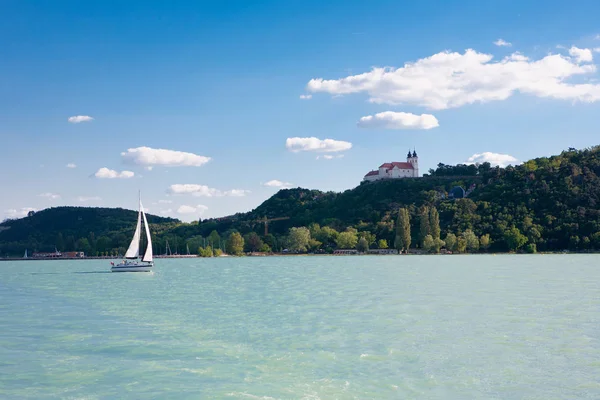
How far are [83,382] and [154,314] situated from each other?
54.8 ft

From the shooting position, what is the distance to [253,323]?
31234mm

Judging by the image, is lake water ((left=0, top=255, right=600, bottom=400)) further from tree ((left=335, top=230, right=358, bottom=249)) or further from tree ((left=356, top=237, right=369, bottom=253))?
tree ((left=335, top=230, right=358, bottom=249))

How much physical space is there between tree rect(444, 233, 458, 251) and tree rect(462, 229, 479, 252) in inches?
114

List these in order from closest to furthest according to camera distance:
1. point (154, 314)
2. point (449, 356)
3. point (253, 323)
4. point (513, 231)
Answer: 1. point (449, 356)
2. point (253, 323)
3. point (154, 314)
4. point (513, 231)

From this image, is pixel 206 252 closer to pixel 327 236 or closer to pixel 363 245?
→ pixel 327 236

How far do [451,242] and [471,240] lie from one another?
508 centimetres

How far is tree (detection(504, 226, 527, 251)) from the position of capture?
14288 centimetres

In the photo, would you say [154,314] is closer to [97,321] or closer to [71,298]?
[97,321]

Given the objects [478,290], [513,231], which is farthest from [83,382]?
[513,231]

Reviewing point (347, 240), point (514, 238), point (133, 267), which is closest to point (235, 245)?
point (347, 240)

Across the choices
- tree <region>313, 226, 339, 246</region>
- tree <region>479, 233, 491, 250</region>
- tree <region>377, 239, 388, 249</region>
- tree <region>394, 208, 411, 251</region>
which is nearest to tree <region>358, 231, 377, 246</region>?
tree <region>377, 239, 388, 249</region>

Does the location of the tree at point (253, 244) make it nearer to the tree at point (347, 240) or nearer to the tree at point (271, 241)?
the tree at point (271, 241)

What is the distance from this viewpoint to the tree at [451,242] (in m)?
151

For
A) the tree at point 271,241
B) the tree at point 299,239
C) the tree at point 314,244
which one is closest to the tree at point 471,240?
the tree at point 314,244
